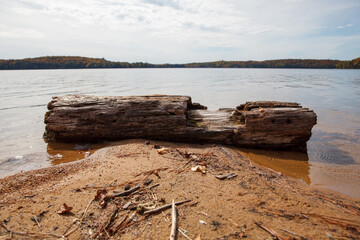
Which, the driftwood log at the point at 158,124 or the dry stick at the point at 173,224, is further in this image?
the driftwood log at the point at 158,124

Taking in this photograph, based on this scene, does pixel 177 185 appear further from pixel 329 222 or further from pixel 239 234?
pixel 329 222

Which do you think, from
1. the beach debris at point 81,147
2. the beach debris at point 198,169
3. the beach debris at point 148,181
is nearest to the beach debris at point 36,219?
the beach debris at point 148,181

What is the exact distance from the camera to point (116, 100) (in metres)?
5.72

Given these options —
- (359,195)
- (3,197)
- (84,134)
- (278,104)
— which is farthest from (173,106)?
(359,195)

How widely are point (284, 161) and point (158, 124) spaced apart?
3.42 m

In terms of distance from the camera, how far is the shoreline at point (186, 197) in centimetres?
229

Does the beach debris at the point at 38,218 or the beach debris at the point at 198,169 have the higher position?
the beach debris at the point at 38,218

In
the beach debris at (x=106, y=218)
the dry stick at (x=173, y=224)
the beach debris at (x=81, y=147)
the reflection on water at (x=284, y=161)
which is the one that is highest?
the dry stick at (x=173, y=224)

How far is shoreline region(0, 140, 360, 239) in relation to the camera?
2.29 meters

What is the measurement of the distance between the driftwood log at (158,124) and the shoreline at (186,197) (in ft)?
3.75

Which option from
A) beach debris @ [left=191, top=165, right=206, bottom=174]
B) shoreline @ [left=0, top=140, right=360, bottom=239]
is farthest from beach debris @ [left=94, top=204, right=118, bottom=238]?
beach debris @ [left=191, top=165, right=206, bottom=174]

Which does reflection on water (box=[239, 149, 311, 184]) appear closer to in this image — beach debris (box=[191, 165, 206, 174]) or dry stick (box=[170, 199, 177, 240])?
beach debris (box=[191, 165, 206, 174])

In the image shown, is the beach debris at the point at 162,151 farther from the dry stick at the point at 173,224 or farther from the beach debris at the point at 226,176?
the dry stick at the point at 173,224

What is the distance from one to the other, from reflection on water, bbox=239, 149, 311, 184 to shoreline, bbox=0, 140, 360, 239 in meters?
0.43
